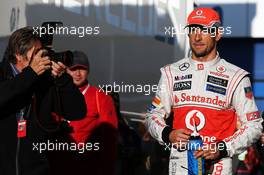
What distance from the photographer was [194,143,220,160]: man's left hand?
4.98 meters

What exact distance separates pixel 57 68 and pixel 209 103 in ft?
3.52

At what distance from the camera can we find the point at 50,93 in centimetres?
468

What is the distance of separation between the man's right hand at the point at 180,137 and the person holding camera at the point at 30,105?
0.61 meters

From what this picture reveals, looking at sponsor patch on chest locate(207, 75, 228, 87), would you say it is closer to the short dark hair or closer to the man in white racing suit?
the man in white racing suit

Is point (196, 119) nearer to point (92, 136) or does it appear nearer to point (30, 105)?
point (30, 105)

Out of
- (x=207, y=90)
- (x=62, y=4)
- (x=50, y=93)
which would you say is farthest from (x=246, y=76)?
(x=62, y=4)

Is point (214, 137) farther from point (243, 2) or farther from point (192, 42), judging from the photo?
point (243, 2)

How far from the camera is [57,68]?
4.54 metres

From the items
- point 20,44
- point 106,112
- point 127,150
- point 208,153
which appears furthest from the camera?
point 127,150

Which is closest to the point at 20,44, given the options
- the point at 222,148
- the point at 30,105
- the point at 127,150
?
the point at 30,105

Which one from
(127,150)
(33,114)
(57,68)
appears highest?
(57,68)

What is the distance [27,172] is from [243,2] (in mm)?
3659

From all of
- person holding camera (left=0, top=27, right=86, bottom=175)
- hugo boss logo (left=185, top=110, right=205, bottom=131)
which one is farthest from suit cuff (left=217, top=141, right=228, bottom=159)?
person holding camera (left=0, top=27, right=86, bottom=175)

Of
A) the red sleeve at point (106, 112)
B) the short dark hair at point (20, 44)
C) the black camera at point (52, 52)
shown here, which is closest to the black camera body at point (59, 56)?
the black camera at point (52, 52)
